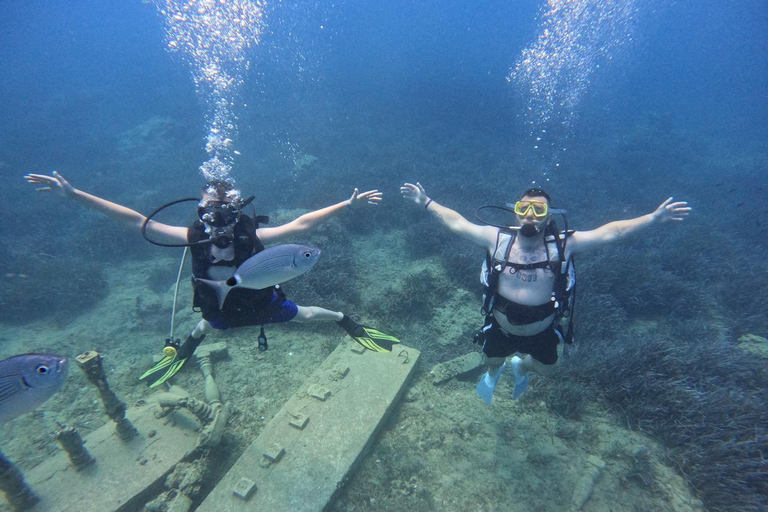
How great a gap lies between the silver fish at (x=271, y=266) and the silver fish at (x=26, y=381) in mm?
1354

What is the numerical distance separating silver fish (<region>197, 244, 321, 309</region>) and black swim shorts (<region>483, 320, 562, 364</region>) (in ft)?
8.85

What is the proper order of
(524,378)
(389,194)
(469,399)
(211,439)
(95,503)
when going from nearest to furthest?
1. (95,503)
2. (211,439)
3. (524,378)
4. (469,399)
5. (389,194)

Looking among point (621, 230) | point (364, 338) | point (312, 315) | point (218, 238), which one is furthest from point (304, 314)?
point (621, 230)

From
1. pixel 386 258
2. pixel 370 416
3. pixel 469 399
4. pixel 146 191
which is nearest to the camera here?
pixel 370 416

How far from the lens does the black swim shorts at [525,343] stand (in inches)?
149

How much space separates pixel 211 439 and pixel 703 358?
7.47 metres

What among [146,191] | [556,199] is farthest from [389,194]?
[146,191]

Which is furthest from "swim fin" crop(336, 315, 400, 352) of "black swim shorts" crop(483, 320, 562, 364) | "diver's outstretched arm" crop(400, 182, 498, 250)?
"diver's outstretched arm" crop(400, 182, 498, 250)

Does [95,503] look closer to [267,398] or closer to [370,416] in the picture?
[267,398]

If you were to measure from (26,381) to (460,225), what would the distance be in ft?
14.2

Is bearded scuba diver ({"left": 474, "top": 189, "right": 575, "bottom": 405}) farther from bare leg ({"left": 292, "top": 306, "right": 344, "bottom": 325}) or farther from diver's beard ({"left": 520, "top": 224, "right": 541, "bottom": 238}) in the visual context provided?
bare leg ({"left": 292, "top": 306, "right": 344, "bottom": 325})

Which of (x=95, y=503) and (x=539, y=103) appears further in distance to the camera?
(x=539, y=103)

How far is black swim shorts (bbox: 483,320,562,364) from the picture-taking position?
3779 mm

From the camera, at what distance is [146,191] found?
17000mm
